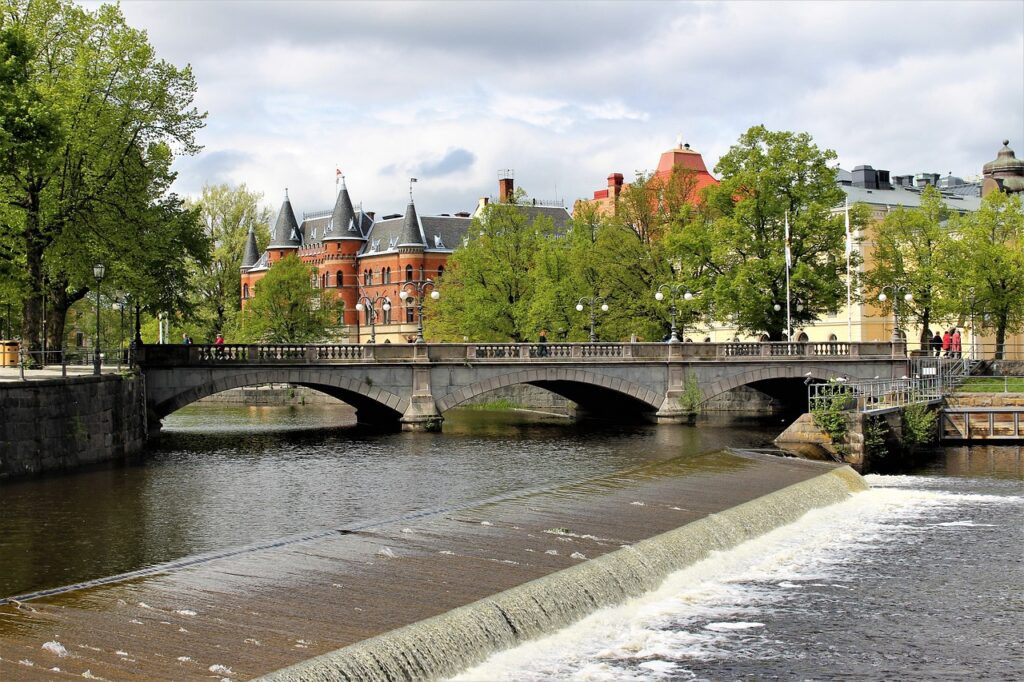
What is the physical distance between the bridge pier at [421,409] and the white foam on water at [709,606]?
23.7m

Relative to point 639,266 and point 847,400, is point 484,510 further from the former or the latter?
point 639,266

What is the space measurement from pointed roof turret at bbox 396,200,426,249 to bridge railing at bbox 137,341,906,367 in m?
63.8

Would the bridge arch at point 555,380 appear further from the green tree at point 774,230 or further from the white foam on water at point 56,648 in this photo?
the white foam on water at point 56,648

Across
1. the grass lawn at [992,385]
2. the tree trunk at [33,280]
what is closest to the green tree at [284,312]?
the tree trunk at [33,280]

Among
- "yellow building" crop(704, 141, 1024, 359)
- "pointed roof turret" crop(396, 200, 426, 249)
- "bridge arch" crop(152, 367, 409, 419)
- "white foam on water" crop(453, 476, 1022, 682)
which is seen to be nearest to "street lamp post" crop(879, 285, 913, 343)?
"yellow building" crop(704, 141, 1024, 359)

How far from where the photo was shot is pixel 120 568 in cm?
2098

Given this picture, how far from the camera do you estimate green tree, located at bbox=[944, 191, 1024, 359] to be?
205ft

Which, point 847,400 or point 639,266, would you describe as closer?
point 847,400

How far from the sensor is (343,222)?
410ft

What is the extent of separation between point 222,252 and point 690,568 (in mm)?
73332

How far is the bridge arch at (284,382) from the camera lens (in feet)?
156

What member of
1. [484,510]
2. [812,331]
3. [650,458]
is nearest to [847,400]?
[650,458]

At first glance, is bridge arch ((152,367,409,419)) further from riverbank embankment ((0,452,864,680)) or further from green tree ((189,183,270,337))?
green tree ((189,183,270,337))

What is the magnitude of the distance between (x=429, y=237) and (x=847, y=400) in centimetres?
8412
